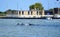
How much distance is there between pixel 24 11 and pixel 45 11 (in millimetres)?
11174

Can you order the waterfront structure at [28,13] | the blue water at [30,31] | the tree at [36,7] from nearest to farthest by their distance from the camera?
the blue water at [30,31] → the waterfront structure at [28,13] → the tree at [36,7]

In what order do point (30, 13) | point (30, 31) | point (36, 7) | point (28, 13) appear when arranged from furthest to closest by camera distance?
point (36, 7)
point (28, 13)
point (30, 13)
point (30, 31)

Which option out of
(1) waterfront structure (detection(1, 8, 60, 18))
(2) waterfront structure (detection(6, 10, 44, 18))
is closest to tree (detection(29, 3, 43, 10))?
(1) waterfront structure (detection(1, 8, 60, 18))

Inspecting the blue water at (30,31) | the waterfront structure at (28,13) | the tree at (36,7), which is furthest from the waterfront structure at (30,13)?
the blue water at (30,31)

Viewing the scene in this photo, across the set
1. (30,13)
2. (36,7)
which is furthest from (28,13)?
(36,7)

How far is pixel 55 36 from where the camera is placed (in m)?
42.7

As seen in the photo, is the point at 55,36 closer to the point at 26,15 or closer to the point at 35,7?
the point at 26,15

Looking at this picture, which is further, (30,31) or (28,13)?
(28,13)

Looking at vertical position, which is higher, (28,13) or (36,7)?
(36,7)

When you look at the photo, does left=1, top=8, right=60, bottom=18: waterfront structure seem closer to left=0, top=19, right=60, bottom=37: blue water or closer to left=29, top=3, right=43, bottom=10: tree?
left=29, top=3, right=43, bottom=10: tree

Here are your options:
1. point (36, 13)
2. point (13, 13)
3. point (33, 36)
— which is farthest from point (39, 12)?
point (33, 36)

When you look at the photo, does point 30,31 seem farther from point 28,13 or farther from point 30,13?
point 28,13

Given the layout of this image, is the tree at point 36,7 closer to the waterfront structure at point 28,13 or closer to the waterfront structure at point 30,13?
the waterfront structure at point 30,13

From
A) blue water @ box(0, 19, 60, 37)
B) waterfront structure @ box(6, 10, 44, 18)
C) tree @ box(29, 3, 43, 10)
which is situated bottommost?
blue water @ box(0, 19, 60, 37)
